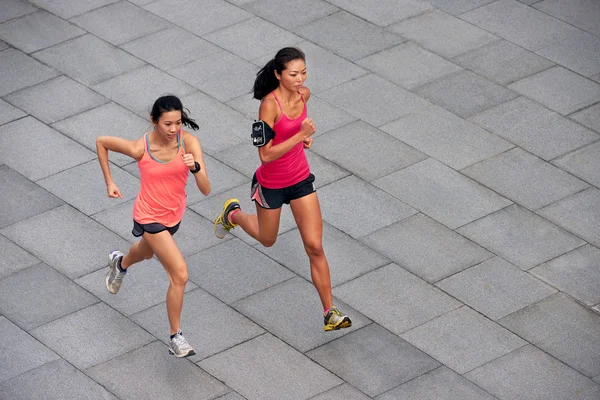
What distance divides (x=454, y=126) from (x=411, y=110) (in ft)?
1.78

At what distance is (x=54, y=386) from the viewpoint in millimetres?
8617

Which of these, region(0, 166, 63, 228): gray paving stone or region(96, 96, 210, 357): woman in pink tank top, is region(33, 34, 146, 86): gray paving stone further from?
region(96, 96, 210, 357): woman in pink tank top

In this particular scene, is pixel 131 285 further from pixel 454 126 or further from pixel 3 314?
pixel 454 126

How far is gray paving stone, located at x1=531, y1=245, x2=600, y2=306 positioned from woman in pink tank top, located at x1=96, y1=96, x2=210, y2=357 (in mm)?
3215

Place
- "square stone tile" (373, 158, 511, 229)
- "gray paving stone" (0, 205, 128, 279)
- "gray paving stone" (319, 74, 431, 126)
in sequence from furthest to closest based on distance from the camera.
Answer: "gray paving stone" (319, 74, 431, 126) → "square stone tile" (373, 158, 511, 229) → "gray paving stone" (0, 205, 128, 279)

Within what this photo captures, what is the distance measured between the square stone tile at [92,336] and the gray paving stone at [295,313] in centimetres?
94

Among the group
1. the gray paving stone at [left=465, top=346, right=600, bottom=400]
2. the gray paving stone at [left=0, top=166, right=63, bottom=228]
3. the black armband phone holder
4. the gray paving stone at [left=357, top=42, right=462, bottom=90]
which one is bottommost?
the gray paving stone at [left=0, top=166, right=63, bottom=228]

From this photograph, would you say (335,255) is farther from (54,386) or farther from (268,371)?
(54,386)

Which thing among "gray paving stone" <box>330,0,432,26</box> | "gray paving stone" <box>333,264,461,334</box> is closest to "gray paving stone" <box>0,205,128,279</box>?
"gray paving stone" <box>333,264,461,334</box>

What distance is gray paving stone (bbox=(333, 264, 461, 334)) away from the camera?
9.30 metres

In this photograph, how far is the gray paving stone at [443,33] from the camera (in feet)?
43.8

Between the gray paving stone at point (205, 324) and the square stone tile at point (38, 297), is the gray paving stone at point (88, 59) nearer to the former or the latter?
the square stone tile at point (38, 297)

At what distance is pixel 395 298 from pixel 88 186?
340cm

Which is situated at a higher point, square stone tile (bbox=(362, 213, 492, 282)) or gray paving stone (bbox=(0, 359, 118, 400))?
square stone tile (bbox=(362, 213, 492, 282))
